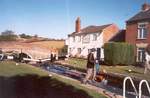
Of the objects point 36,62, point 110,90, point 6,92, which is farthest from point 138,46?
point 36,62

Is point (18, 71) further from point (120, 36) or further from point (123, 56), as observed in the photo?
point (123, 56)

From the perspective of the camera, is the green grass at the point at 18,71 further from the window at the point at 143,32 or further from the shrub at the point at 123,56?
the window at the point at 143,32

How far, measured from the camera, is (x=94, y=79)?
1191cm

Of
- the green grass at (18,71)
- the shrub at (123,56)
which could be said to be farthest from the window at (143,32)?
the green grass at (18,71)

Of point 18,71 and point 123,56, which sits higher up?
point 123,56

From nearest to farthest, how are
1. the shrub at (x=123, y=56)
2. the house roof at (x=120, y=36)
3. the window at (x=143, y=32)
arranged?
the shrub at (x=123, y=56), the window at (x=143, y=32), the house roof at (x=120, y=36)

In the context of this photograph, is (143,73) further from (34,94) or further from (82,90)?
(34,94)

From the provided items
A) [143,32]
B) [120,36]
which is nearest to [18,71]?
[120,36]

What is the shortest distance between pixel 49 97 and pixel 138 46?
5616mm

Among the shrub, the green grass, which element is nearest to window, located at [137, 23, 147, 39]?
the shrub

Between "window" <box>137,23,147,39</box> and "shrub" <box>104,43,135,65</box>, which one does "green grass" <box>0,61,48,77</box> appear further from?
"window" <box>137,23,147,39</box>

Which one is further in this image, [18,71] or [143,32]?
[18,71]

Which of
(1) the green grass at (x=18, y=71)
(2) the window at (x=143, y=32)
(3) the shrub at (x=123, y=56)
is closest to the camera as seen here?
(3) the shrub at (x=123, y=56)

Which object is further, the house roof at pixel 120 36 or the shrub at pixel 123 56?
the house roof at pixel 120 36
